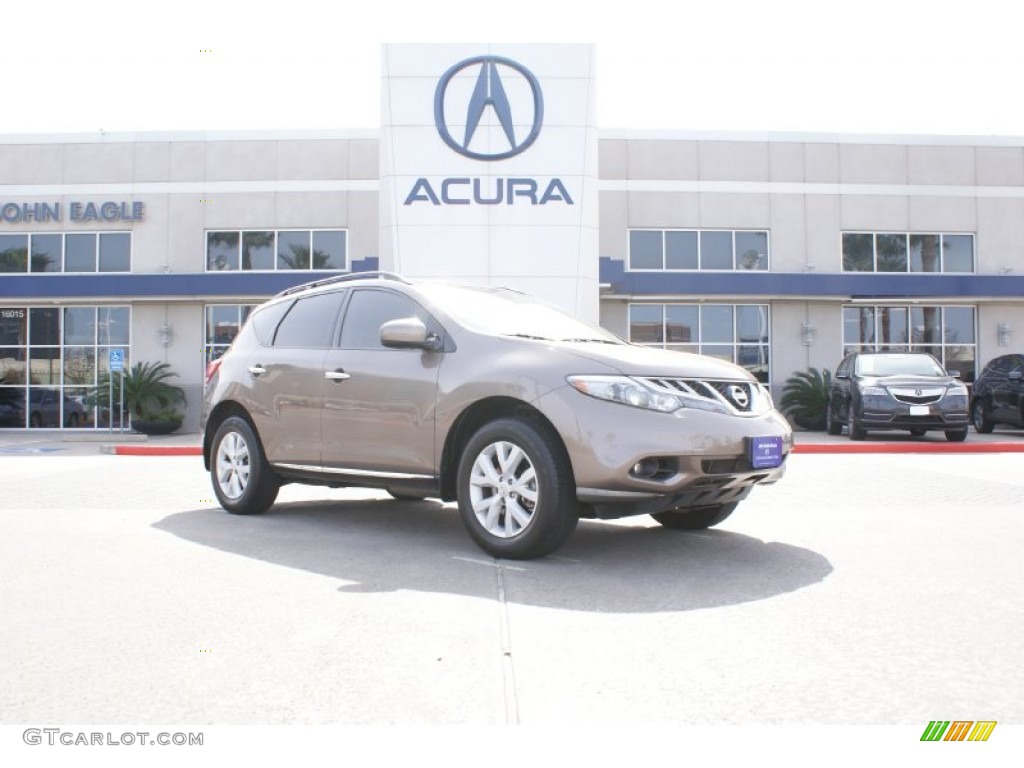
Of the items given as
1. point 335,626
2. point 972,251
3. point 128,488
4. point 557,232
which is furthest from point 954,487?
point 972,251

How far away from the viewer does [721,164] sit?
944 inches

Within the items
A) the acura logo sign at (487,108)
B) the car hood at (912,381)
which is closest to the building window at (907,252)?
the car hood at (912,381)

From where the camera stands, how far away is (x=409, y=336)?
5.28 metres

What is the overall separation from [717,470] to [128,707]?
3.01 metres

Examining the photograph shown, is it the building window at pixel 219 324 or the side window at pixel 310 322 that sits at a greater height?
the building window at pixel 219 324

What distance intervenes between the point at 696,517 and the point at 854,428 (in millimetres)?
11211

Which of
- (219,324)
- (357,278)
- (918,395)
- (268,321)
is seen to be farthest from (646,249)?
(357,278)

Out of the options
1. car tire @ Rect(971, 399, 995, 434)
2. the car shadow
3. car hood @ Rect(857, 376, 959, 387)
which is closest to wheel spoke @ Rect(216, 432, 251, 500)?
the car shadow

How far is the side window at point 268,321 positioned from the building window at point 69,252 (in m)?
19.3

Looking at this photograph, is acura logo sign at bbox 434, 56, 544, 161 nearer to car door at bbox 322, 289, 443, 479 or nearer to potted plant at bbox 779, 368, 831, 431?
potted plant at bbox 779, 368, 831, 431

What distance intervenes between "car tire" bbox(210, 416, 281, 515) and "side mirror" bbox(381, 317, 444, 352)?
1.76 metres

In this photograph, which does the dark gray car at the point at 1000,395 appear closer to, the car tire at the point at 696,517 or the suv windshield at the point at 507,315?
the car tire at the point at 696,517

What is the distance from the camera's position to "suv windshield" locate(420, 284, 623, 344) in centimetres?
548

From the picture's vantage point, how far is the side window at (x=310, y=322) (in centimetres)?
632
